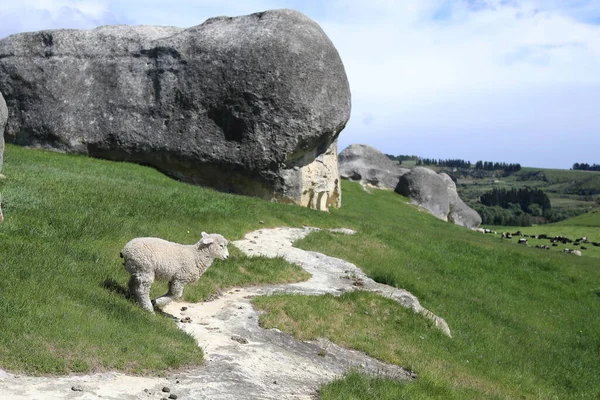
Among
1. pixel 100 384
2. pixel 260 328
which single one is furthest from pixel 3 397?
pixel 260 328

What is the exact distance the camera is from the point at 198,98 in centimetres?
3319

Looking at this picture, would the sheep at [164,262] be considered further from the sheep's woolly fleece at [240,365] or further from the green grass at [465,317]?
the green grass at [465,317]

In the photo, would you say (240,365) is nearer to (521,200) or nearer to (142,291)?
(142,291)

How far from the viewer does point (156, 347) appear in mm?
9602

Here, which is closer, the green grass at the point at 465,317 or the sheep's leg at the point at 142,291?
the sheep's leg at the point at 142,291

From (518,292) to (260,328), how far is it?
49.7ft

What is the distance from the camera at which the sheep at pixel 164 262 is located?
11.2m

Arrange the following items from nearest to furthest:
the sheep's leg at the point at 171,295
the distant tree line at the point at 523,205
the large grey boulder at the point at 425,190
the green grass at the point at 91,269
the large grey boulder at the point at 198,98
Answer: the green grass at the point at 91,269 → the sheep's leg at the point at 171,295 → the large grey boulder at the point at 198,98 → the large grey boulder at the point at 425,190 → the distant tree line at the point at 523,205

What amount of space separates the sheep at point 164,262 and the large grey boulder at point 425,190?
45.0 meters

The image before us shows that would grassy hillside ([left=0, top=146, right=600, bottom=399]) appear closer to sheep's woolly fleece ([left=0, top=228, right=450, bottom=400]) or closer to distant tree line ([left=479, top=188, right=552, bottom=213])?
sheep's woolly fleece ([left=0, top=228, right=450, bottom=400])

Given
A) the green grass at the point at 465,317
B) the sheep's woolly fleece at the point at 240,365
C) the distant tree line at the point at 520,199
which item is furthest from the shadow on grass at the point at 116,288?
the distant tree line at the point at 520,199

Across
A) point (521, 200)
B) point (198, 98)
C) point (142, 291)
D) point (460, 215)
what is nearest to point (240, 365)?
point (142, 291)

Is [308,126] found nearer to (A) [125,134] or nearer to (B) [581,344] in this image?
(A) [125,134]

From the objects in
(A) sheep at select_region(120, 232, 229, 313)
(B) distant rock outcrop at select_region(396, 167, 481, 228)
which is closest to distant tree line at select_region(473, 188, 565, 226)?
(B) distant rock outcrop at select_region(396, 167, 481, 228)
